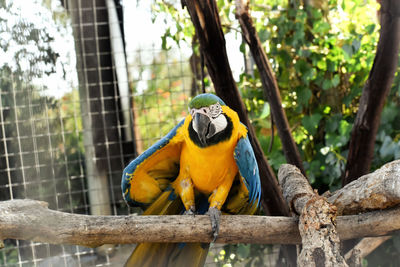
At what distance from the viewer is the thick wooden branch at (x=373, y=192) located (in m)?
0.86

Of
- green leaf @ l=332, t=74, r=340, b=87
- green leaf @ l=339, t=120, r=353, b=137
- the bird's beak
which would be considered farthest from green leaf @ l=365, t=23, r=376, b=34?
the bird's beak

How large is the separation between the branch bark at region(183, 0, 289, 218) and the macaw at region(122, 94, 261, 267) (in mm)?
267

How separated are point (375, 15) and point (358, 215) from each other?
110 cm

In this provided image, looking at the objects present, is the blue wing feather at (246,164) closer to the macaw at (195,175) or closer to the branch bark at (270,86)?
the macaw at (195,175)

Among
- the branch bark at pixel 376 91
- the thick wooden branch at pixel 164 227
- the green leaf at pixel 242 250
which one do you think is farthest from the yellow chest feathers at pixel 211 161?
the green leaf at pixel 242 250

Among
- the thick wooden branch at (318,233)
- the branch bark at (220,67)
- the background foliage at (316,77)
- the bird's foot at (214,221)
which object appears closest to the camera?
the thick wooden branch at (318,233)

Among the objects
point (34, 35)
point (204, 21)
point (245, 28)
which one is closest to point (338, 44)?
point (245, 28)

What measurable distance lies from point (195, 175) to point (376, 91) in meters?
0.68

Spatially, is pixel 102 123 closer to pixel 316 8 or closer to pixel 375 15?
pixel 316 8

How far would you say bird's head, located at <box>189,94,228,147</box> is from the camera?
96cm

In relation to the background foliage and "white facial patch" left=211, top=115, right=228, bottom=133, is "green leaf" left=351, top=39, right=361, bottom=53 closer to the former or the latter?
the background foliage

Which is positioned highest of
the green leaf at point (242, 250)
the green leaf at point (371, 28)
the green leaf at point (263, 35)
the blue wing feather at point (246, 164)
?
the green leaf at point (263, 35)

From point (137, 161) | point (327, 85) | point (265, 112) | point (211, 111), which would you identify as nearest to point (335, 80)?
point (327, 85)

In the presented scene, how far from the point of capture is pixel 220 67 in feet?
4.23
